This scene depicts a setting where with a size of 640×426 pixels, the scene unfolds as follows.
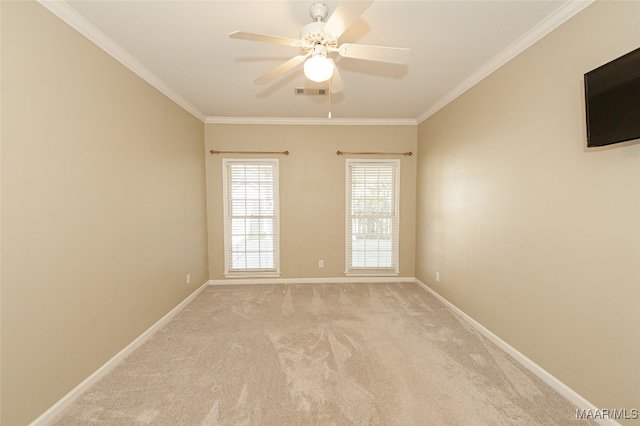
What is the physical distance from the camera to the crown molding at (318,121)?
4176mm

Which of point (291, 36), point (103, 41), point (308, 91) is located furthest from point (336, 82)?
point (103, 41)

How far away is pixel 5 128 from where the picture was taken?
1.42m

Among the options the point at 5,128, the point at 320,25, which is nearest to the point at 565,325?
the point at 320,25

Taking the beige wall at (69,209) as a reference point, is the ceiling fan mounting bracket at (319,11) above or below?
above

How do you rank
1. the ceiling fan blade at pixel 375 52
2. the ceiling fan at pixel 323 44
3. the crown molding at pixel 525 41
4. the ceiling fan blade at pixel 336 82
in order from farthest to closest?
1. the ceiling fan blade at pixel 336 82
2. the crown molding at pixel 525 41
3. the ceiling fan blade at pixel 375 52
4. the ceiling fan at pixel 323 44

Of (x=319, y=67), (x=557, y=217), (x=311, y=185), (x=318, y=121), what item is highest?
(x=318, y=121)

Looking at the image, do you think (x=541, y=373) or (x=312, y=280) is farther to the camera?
(x=312, y=280)

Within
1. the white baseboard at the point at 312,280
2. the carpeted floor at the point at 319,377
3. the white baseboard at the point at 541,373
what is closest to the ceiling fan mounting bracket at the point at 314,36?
the carpeted floor at the point at 319,377

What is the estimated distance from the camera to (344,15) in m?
1.36

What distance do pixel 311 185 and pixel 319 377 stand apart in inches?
115

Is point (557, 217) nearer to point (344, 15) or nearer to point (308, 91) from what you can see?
point (344, 15)

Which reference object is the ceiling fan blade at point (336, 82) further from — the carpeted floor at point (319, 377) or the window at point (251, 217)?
the carpeted floor at point (319, 377)

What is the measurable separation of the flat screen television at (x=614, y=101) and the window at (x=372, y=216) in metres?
2.88

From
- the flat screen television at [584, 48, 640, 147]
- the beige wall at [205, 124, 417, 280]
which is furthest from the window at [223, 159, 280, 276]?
the flat screen television at [584, 48, 640, 147]
